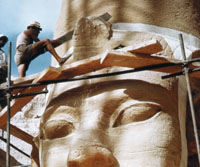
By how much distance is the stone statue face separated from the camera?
20.1 ft

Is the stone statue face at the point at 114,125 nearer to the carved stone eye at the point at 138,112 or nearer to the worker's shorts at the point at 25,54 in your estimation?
the carved stone eye at the point at 138,112

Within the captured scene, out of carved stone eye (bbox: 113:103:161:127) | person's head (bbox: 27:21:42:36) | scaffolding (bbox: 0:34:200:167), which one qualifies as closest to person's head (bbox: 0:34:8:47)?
person's head (bbox: 27:21:42:36)

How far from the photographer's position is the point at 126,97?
21.1ft

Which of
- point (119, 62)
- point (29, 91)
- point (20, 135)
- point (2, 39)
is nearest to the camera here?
point (119, 62)

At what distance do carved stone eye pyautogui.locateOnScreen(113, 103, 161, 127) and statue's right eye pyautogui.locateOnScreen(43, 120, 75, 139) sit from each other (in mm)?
585

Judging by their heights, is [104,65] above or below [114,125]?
above

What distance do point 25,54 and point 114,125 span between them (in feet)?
6.66

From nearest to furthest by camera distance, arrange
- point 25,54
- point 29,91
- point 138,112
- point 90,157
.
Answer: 1. point 90,157
2. point 138,112
3. point 29,91
4. point 25,54

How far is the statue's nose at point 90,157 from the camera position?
6.00 m

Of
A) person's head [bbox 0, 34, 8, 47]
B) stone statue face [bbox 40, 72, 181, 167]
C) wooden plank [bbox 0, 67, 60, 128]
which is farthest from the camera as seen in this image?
person's head [bbox 0, 34, 8, 47]

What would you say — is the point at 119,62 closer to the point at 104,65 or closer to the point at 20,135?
the point at 104,65

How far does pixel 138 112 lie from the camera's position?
6348mm

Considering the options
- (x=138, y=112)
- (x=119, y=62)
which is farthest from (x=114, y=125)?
(x=119, y=62)

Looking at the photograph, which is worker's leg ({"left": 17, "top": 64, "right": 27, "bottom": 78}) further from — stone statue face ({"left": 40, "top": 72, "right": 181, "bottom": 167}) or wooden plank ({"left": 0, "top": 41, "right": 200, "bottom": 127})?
stone statue face ({"left": 40, "top": 72, "right": 181, "bottom": 167})
